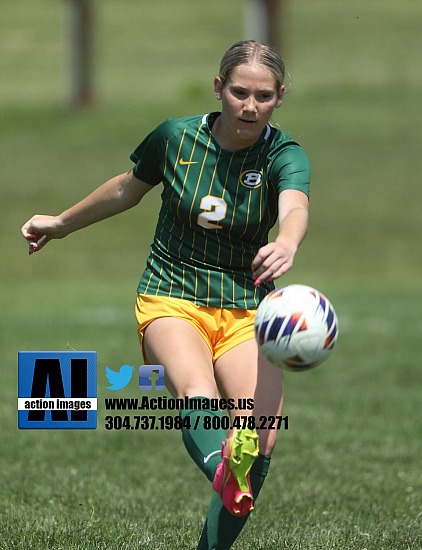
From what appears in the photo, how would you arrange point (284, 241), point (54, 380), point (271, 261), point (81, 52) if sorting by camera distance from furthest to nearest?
1. point (81, 52)
2. point (54, 380)
3. point (284, 241)
4. point (271, 261)

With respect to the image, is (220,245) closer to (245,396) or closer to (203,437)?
(245,396)

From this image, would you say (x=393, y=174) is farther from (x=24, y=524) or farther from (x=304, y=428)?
(x=24, y=524)

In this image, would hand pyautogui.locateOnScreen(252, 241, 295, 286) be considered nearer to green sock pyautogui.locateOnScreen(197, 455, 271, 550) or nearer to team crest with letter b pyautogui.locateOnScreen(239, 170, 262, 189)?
team crest with letter b pyautogui.locateOnScreen(239, 170, 262, 189)

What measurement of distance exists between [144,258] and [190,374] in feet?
61.5

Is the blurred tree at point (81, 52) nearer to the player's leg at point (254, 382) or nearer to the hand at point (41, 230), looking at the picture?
the hand at point (41, 230)

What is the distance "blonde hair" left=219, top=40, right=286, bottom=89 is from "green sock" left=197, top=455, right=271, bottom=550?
1.76 metres

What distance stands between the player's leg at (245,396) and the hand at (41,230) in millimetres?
1180

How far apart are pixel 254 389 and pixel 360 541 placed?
1099 mm

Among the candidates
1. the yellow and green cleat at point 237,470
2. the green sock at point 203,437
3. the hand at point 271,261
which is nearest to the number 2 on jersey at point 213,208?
the hand at point 271,261

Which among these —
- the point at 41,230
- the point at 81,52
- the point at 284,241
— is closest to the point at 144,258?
the point at 81,52

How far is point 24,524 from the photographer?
637 cm

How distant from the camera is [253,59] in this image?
5.46 m

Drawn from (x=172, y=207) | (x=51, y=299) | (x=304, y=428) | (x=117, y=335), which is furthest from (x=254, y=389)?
(x=51, y=299)

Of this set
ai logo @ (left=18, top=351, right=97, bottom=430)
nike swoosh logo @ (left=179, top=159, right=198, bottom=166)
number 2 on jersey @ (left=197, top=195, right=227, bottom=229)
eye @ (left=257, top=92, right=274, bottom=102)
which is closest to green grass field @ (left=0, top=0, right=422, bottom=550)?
ai logo @ (left=18, top=351, right=97, bottom=430)
